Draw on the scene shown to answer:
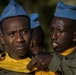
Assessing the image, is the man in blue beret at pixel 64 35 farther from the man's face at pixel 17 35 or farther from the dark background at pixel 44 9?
the dark background at pixel 44 9

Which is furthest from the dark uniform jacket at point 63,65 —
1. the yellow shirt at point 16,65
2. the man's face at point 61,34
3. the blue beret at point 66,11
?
the blue beret at point 66,11

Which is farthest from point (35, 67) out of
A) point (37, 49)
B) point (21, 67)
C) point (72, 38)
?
point (37, 49)

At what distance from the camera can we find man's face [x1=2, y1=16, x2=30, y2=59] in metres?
6.05

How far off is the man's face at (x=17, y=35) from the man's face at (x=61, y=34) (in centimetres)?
34

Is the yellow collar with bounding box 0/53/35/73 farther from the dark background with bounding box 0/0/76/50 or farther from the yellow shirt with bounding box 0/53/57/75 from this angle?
the dark background with bounding box 0/0/76/50

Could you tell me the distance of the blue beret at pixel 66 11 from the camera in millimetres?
6348

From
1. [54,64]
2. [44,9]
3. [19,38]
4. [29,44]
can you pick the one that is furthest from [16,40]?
[44,9]

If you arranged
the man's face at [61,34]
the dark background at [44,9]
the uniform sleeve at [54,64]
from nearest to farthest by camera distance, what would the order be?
1. the uniform sleeve at [54,64]
2. the man's face at [61,34]
3. the dark background at [44,9]

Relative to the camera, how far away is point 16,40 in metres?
6.05

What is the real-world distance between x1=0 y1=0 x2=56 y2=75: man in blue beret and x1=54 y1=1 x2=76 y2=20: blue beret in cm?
39

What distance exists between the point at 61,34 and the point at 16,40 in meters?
0.58

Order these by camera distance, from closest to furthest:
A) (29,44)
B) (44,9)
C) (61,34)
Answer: (29,44)
(61,34)
(44,9)

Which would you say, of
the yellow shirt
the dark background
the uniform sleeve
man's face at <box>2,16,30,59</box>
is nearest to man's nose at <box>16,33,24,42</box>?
man's face at <box>2,16,30,59</box>

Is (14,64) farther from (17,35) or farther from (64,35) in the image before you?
(64,35)
